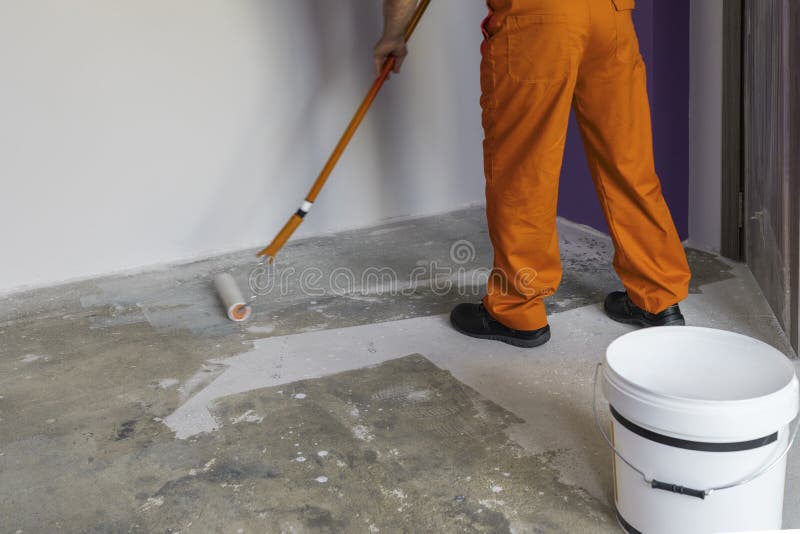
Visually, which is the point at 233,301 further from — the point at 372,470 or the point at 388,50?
the point at 372,470

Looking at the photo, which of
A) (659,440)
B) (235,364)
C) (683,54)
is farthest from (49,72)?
(659,440)

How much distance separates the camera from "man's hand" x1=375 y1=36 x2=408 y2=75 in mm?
2508

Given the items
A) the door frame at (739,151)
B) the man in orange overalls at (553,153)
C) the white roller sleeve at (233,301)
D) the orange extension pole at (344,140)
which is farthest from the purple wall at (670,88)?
the white roller sleeve at (233,301)

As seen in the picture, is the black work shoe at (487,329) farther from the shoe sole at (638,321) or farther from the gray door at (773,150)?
the gray door at (773,150)

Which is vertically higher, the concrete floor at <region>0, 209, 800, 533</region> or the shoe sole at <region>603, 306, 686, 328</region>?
the concrete floor at <region>0, 209, 800, 533</region>

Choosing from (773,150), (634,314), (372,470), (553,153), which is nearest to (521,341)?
(634,314)

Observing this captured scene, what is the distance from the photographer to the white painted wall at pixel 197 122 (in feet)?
9.50

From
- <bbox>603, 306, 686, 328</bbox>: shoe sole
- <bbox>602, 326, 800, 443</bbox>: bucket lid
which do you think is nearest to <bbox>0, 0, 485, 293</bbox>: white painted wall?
<bbox>603, 306, 686, 328</bbox>: shoe sole

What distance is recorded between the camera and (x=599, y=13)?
6.73 ft

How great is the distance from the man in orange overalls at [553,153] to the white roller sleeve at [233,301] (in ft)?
2.09

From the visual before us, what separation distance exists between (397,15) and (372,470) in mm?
1293

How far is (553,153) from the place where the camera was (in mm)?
2092

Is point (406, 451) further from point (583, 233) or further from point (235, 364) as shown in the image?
point (583, 233)

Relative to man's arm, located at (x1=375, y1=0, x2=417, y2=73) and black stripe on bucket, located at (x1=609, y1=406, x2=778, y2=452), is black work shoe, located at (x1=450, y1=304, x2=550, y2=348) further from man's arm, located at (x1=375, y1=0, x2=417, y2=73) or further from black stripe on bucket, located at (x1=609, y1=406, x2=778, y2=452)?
black stripe on bucket, located at (x1=609, y1=406, x2=778, y2=452)
